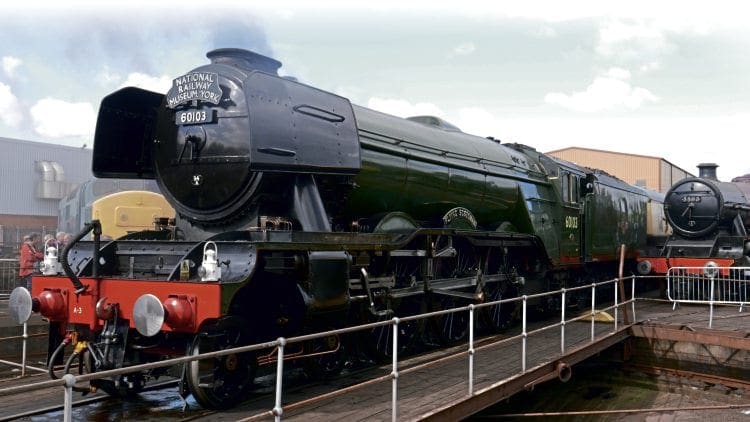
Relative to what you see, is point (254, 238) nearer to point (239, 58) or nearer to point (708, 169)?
point (239, 58)

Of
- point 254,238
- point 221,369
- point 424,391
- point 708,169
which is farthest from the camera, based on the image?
point 708,169

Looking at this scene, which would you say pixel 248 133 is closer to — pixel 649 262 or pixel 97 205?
pixel 649 262

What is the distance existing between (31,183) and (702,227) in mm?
41468

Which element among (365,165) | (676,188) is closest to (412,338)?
(365,165)

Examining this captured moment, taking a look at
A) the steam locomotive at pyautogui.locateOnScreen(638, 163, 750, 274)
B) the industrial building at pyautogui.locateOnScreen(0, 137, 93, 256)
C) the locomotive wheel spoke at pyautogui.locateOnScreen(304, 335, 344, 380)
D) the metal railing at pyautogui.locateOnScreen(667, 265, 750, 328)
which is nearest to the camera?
the locomotive wheel spoke at pyautogui.locateOnScreen(304, 335, 344, 380)

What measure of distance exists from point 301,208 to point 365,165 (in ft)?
4.63

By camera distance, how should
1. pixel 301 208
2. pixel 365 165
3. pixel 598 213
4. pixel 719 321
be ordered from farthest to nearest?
pixel 598 213
pixel 719 321
pixel 365 165
pixel 301 208

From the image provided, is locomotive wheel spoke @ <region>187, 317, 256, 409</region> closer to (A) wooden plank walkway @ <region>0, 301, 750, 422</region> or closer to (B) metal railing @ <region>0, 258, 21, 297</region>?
(A) wooden plank walkway @ <region>0, 301, 750, 422</region>

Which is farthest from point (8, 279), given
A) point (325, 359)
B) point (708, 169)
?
point (708, 169)

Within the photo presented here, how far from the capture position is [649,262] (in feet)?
51.9

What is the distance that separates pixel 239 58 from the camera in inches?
285

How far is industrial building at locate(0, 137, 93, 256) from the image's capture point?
42.5 m

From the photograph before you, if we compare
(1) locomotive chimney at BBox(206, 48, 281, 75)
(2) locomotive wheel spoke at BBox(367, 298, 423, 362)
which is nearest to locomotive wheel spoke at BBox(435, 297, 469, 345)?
(2) locomotive wheel spoke at BBox(367, 298, 423, 362)

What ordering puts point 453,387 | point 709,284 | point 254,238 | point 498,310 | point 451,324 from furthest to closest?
point 709,284 → point 498,310 → point 451,324 → point 453,387 → point 254,238
